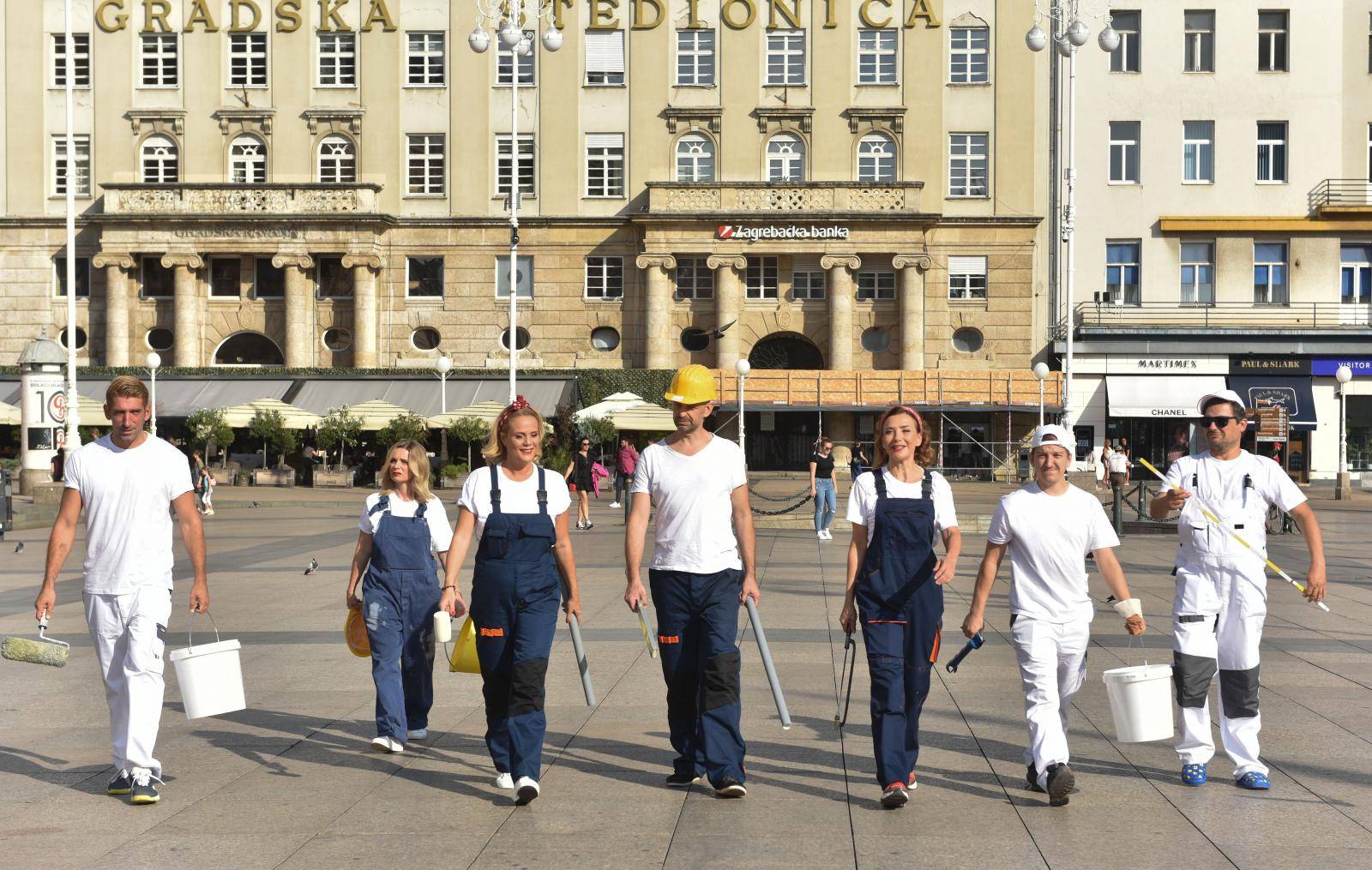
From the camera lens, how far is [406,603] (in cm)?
796

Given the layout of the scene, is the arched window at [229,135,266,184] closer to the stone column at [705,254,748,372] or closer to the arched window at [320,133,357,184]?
the arched window at [320,133,357,184]

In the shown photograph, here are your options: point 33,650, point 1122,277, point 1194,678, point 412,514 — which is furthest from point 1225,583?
point 1122,277

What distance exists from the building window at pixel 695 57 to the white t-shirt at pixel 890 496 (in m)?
43.9

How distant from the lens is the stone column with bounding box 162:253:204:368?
4859cm

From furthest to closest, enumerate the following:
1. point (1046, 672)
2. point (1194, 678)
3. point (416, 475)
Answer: point (416, 475) → point (1194, 678) → point (1046, 672)

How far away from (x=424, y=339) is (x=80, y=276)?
38.5 ft

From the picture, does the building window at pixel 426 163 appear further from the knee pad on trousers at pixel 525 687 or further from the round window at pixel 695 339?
→ the knee pad on trousers at pixel 525 687

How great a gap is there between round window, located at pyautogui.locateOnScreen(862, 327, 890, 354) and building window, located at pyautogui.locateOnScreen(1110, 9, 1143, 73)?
11405mm

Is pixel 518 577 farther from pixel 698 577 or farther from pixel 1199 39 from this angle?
pixel 1199 39

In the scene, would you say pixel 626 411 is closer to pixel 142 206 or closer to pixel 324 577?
pixel 142 206

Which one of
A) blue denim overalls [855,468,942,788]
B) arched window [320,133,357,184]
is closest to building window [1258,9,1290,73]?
arched window [320,133,357,184]

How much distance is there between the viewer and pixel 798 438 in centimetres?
4778

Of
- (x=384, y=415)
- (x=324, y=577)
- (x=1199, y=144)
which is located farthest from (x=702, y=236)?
(x=324, y=577)

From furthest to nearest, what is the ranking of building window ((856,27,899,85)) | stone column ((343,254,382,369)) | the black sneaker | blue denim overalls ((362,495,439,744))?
building window ((856,27,899,85)) < stone column ((343,254,382,369)) < blue denim overalls ((362,495,439,744)) < the black sneaker
